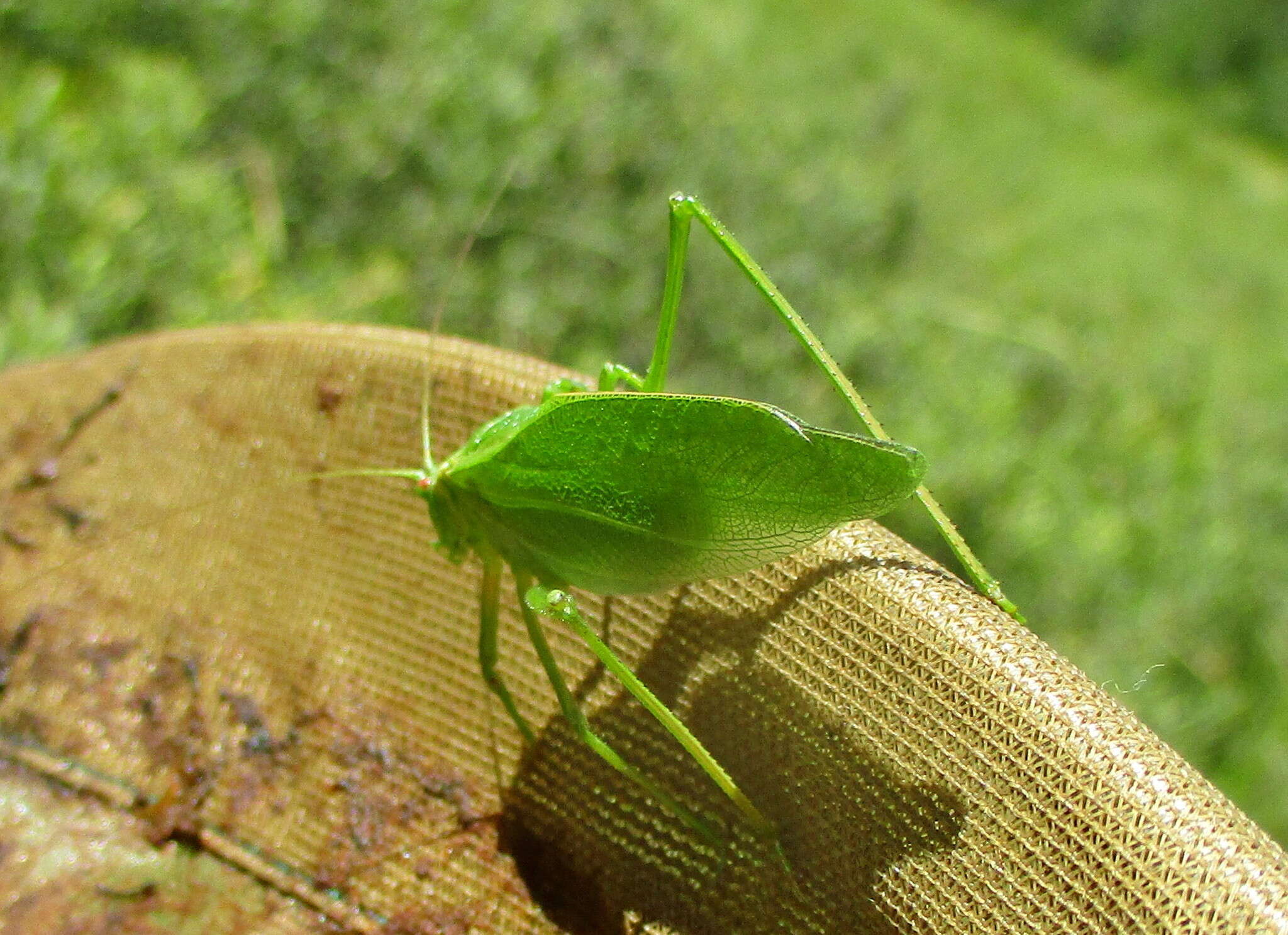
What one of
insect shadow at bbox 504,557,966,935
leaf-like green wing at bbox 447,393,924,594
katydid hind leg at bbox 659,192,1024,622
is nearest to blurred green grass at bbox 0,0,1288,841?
katydid hind leg at bbox 659,192,1024,622

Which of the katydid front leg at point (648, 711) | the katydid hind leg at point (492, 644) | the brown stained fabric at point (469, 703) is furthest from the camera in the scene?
the katydid hind leg at point (492, 644)

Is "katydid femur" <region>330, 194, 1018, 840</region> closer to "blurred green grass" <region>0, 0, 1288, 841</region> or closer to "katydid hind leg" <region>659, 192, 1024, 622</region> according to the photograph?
"katydid hind leg" <region>659, 192, 1024, 622</region>

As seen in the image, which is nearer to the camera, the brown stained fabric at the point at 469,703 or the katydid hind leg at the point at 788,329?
the brown stained fabric at the point at 469,703

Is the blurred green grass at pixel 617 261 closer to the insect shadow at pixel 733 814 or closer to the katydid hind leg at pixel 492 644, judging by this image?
the katydid hind leg at pixel 492 644

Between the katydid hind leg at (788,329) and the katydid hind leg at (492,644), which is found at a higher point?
the katydid hind leg at (788,329)

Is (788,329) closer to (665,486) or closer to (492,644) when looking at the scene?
(665,486)

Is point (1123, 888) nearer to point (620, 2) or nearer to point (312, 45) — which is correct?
point (312, 45)

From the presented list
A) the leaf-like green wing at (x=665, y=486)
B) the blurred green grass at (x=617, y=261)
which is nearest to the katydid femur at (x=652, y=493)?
the leaf-like green wing at (x=665, y=486)

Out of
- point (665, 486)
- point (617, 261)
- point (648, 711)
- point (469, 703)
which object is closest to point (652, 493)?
point (665, 486)
